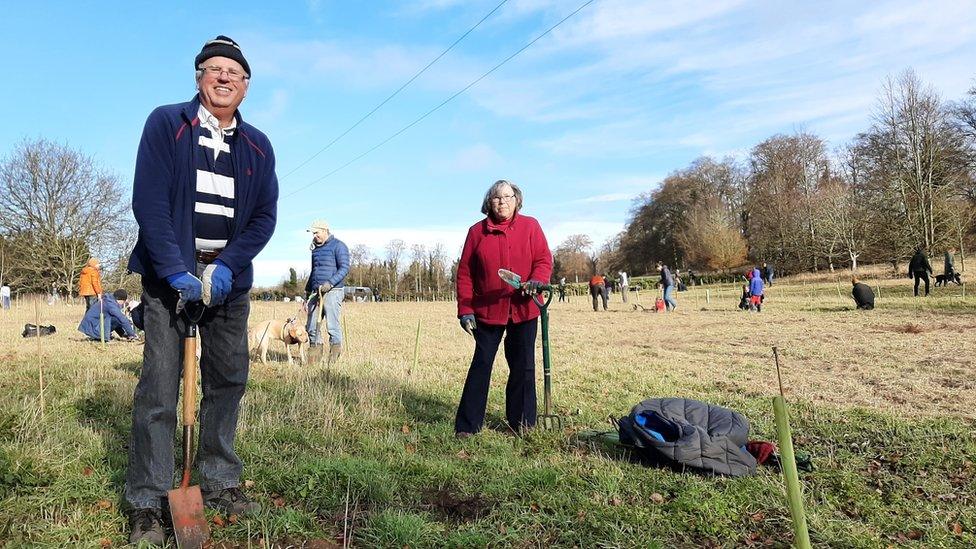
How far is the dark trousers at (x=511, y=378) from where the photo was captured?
4855 mm

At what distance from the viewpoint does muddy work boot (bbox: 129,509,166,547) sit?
2.74 meters

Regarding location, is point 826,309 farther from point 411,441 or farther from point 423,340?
point 411,441

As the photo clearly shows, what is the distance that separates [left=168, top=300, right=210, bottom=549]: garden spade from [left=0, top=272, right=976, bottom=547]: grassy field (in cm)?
19

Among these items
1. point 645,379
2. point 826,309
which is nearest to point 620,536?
point 645,379

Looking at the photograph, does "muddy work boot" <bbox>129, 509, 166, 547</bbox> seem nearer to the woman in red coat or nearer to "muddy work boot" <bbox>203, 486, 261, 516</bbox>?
"muddy work boot" <bbox>203, 486, 261, 516</bbox>

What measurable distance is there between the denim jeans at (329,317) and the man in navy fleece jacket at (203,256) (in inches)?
224

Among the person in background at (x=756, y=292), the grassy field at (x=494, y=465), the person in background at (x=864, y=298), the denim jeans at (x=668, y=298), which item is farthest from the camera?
the denim jeans at (x=668, y=298)

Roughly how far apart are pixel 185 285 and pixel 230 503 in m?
1.17

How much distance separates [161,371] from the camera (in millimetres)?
2910

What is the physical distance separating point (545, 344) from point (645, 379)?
2937mm

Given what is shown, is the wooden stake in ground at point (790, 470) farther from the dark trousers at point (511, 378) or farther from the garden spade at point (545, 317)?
the dark trousers at point (511, 378)

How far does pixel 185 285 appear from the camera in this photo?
9.16 ft

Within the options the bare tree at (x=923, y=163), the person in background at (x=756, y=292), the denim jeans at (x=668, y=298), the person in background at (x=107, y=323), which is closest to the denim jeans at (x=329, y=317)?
the person in background at (x=107, y=323)

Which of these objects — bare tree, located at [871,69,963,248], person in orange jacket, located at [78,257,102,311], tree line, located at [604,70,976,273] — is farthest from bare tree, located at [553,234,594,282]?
person in orange jacket, located at [78,257,102,311]
